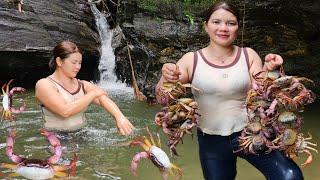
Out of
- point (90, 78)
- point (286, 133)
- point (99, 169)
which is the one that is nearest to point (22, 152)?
point (99, 169)

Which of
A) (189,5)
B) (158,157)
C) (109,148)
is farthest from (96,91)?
(189,5)

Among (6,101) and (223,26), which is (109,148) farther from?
(223,26)

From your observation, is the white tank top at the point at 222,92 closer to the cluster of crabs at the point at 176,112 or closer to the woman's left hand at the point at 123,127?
the cluster of crabs at the point at 176,112

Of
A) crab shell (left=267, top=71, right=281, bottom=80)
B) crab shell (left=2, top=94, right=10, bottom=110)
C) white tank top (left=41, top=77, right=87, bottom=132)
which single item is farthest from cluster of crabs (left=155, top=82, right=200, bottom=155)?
crab shell (left=2, top=94, right=10, bottom=110)

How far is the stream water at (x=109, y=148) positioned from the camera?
636cm

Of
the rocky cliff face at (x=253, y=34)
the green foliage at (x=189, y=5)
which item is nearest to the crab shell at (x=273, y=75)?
the rocky cliff face at (x=253, y=34)

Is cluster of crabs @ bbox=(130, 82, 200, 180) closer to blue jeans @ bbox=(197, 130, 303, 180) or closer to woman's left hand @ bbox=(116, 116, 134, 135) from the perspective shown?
blue jeans @ bbox=(197, 130, 303, 180)

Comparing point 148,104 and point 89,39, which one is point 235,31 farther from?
point 89,39

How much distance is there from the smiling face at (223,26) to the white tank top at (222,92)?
0.48ft

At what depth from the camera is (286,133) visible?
3.28 metres

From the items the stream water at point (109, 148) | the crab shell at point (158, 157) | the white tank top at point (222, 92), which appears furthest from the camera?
the stream water at point (109, 148)

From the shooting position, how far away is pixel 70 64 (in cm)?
492

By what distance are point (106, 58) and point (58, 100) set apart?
27.8 ft

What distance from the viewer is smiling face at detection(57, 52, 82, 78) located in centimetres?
492
